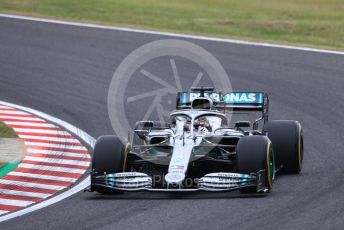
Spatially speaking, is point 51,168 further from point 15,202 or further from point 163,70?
point 163,70

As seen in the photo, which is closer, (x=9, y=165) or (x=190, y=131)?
(x=190, y=131)

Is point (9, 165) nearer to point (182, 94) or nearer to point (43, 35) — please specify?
point (182, 94)

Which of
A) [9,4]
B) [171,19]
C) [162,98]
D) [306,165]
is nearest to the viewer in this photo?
[306,165]

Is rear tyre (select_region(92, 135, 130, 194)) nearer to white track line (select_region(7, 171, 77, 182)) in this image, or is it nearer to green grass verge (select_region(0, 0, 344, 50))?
white track line (select_region(7, 171, 77, 182))

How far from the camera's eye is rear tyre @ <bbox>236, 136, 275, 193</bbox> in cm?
1460

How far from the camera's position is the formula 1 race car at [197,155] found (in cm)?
1447

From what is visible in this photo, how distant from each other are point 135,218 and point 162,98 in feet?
36.5

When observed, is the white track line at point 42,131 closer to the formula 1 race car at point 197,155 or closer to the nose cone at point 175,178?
the formula 1 race car at point 197,155

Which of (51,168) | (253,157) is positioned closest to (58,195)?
(51,168)

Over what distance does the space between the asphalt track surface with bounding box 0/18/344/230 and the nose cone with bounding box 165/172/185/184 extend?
0.31 m

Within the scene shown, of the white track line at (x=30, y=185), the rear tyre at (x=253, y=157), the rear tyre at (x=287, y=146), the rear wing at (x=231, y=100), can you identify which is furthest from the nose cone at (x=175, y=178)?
the rear wing at (x=231, y=100)

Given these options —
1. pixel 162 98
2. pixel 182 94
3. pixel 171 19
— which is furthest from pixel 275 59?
pixel 182 94

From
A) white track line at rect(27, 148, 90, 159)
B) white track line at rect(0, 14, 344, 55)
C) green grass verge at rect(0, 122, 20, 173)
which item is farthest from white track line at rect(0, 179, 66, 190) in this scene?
white track line at rect(0, 14, 344, 55)

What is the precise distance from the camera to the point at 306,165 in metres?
17.3
